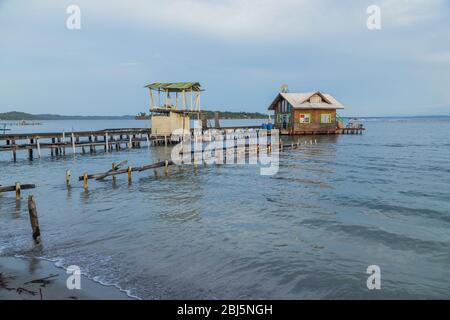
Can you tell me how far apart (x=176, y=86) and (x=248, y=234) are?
32729 millimetres

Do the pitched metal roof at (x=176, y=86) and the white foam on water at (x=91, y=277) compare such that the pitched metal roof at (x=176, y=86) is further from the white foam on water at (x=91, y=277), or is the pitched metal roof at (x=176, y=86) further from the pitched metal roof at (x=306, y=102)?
the white foam on water at (x=91, y=277)

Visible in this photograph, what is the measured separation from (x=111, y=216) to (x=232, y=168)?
14873mm

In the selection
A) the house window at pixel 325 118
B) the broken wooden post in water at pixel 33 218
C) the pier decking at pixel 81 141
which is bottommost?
the broken wooden post in water at pixel 33 218

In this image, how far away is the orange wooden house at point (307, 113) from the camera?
194 feet

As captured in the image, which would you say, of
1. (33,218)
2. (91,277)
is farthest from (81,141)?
(91,277)

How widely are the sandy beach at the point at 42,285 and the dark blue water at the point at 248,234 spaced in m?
0.45

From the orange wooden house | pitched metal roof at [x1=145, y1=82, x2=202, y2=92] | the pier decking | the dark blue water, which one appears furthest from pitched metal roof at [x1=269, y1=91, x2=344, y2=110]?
the dark blue water

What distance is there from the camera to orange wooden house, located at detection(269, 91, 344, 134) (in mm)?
59219

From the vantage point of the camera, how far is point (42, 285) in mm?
8812

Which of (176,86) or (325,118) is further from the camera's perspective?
(325,118)

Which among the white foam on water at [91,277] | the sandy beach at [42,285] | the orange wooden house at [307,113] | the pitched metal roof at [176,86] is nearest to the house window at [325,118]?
the orange wooden house at [307,113]

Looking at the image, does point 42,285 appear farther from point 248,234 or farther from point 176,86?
point 176,86

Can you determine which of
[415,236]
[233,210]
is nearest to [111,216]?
→ [233,210]
